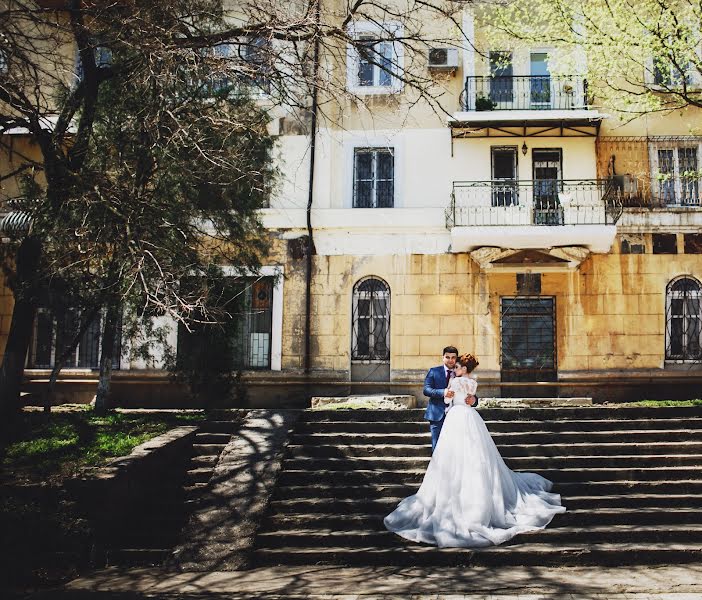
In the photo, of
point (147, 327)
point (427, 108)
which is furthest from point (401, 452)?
point (427, 108)

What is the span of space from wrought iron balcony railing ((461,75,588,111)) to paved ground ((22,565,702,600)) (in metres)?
12.5

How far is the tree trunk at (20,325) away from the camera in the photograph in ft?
30.9

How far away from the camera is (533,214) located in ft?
51.6

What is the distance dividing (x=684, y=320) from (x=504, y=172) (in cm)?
583

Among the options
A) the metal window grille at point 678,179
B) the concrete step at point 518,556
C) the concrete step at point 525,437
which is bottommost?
the concrete step at point 518,556

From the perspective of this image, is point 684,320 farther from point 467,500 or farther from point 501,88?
point 467,500

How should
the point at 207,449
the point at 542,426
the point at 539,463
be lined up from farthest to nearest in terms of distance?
the point at 542,426, the point at 207,449, the point at 539,463

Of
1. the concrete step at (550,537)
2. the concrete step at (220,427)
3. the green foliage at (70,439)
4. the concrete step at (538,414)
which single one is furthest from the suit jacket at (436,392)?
the green foliage at (70,439)

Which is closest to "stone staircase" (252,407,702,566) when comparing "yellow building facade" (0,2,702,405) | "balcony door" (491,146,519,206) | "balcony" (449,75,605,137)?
"yellow building facade" (0,2,702,405)

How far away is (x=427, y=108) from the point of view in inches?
645

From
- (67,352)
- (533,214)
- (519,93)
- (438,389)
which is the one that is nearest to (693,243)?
(533,214)

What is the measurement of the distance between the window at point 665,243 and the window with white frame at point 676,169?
35.7 inches

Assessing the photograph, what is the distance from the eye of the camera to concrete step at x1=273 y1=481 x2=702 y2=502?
26.9 feet

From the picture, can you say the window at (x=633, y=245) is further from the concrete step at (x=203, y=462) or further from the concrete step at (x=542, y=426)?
the concrete step at (x=203, y=462)
